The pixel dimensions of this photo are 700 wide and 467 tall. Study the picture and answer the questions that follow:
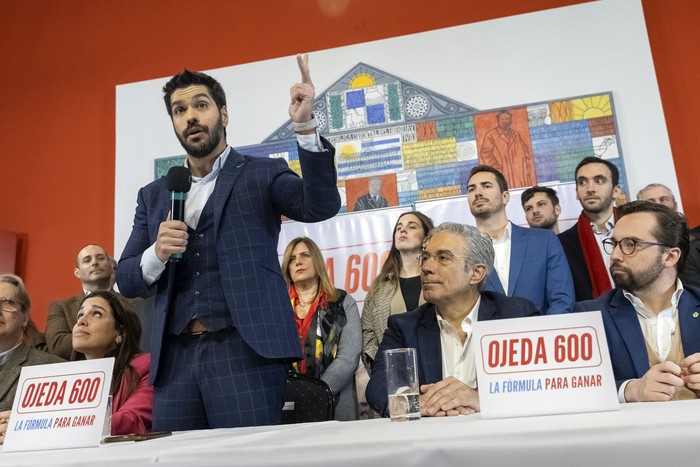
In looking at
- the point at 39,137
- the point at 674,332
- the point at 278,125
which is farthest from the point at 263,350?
the point at 39,137

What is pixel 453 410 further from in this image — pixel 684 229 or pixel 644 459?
pixel 684 229

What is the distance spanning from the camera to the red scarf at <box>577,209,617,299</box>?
2977 mm

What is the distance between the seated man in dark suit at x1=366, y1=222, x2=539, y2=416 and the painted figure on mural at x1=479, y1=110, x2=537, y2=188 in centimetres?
157

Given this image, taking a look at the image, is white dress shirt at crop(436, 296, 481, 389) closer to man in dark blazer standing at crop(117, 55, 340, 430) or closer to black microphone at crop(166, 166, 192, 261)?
man in dark blazer standing at crop(117, 55, 340, 430)

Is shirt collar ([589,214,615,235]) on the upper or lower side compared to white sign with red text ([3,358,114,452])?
upper

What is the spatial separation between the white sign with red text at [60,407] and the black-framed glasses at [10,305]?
1705 mm

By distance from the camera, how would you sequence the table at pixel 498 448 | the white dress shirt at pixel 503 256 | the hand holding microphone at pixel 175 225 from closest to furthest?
the table at pixel 498 448
the hand holding microphone at pixel 175 225
the white dress shirt at pixel 503 256

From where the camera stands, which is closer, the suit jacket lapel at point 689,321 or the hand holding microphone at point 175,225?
the hand holding microphone at point 175,225

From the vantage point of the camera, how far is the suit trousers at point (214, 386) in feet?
4.86

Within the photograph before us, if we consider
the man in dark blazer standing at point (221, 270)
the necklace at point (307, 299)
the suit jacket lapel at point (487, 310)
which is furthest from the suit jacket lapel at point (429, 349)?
the necklace at point (307, 299)

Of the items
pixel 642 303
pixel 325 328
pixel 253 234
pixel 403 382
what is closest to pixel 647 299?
pixel 642 303

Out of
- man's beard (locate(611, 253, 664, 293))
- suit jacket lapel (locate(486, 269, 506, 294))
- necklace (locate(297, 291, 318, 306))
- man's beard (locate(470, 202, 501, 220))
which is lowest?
man's beard (locate(611, 253, 664, 293))

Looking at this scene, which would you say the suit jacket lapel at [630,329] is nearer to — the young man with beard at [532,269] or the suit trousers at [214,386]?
the young man with beard at [532,269]

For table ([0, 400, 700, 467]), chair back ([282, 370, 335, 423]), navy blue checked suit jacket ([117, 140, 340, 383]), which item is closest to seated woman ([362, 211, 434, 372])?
chair back ([282, 370, 335, 423])
